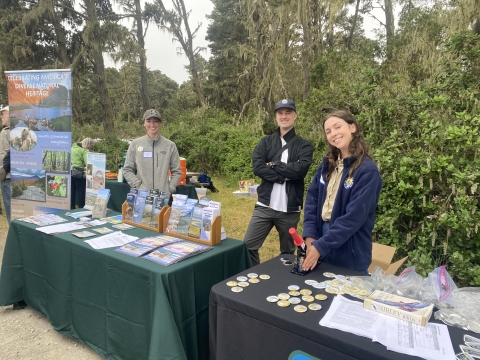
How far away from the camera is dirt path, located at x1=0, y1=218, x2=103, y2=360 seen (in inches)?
85.7

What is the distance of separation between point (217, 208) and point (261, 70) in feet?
40.6

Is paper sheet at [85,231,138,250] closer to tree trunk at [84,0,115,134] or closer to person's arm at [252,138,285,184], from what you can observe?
person's arm at [252,138,285,184]

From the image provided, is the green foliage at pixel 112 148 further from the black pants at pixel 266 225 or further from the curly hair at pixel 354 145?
Result: the curly hair at pixel 354 145

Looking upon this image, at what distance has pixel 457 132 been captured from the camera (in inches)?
100

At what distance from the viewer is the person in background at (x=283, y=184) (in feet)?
8.16

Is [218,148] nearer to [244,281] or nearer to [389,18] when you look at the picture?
[244,281]

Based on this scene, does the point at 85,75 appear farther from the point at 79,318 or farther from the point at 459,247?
the point at 459,247

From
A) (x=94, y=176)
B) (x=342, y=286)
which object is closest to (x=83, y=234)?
(x=94, y=176)

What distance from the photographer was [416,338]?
1095 millimetres

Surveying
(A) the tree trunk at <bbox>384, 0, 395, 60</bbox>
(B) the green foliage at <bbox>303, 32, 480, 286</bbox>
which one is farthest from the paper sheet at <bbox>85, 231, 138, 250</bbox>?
(A) the tree trunk at <bbox>384, 0, 395, 60</bbox>

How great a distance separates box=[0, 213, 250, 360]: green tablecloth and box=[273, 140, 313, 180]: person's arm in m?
0.67

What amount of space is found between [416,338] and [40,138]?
4.26 metres

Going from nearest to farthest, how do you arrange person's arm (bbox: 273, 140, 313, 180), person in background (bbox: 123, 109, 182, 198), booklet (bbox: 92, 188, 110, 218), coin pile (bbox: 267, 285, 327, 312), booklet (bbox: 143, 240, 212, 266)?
coin pile (bbox: 267, 285, 327, 312) < booklet (bbox: 143, 240, 212, 266) < person's arm (bbox: 273, 140, 313, 180) < booklet (bbox: 92, 188, 110, 218) < person in background (bbox: 123, 109, 182, 198)

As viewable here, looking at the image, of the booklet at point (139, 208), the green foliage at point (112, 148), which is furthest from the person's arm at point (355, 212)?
the green foliage at point (112, 148)
